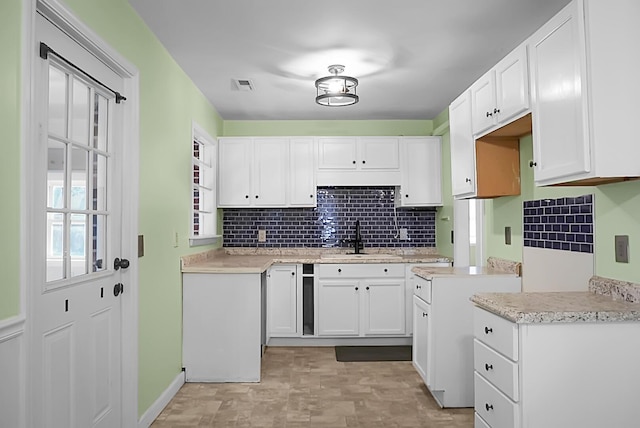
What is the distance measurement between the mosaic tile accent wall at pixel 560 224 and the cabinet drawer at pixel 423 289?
707 millimetres

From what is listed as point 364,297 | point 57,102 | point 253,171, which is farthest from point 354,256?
point 57,102

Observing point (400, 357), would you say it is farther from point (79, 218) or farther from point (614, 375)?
point (79, 218)

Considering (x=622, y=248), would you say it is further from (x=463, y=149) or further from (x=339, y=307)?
(x=339, y=307)

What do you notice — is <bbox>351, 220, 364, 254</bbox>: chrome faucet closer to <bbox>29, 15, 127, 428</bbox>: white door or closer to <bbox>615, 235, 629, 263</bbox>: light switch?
<bbox>29, 15, 127, 428</bbox>: white door

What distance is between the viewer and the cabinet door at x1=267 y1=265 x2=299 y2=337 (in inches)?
189

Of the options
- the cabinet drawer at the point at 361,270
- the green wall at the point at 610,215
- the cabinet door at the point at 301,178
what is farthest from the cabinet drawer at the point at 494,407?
the cabinet door at the point at 301,178

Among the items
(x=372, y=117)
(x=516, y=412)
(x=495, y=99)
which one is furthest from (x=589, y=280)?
(x=372, y=117)

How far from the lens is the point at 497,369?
211cm

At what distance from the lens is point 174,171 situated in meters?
3.55

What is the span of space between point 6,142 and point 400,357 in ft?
12.1

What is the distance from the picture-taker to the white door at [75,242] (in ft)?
6.11

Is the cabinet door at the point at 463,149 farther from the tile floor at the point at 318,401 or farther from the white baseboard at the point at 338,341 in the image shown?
the white baseboard at the point at 338,341

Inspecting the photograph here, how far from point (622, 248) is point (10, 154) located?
2541 mm

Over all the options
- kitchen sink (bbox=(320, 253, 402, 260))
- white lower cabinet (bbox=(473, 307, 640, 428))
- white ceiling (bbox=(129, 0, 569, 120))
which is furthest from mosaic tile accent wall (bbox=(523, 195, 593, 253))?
kitchen sink (bbox=(320, 253, 402, 260))
